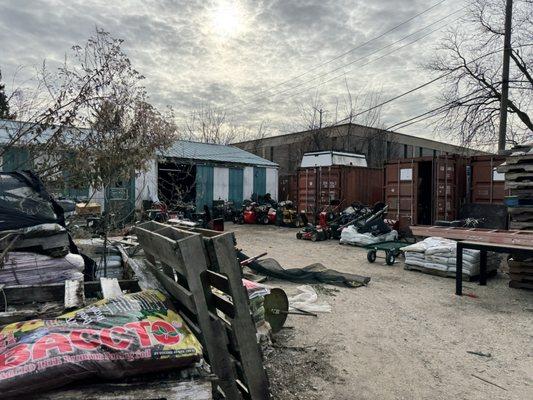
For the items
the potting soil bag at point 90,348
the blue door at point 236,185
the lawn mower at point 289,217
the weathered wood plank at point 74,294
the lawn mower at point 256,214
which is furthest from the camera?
the blue door at point 236,185

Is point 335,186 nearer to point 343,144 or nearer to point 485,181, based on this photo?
point 485,181

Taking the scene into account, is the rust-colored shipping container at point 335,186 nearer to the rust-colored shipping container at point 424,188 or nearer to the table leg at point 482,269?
the rust-colored shipping container at point 424,188

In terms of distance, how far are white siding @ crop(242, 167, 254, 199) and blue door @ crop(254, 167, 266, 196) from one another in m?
0.27

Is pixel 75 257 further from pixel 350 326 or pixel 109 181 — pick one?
pixel 350 326

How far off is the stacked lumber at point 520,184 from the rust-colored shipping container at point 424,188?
3912 mm

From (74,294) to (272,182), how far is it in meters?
19.6

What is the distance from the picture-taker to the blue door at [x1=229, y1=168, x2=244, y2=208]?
1981cm

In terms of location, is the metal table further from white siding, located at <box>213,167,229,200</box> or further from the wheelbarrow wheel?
white siding, located at <box>213,167,229,200</box>

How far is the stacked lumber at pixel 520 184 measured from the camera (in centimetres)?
719

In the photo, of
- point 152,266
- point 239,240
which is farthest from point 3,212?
point 239,240

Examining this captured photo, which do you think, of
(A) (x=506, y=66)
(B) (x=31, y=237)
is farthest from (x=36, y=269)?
(A) (x=506, y=66)

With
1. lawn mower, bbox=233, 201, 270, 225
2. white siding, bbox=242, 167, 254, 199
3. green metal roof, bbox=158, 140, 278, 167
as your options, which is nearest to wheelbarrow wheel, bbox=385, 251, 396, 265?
lawn mower, bbox=233, 201, 270, 225

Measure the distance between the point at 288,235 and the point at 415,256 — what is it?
20.7 ft

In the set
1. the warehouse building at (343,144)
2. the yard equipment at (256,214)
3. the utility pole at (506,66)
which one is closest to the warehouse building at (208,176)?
the yard equipment at (256,214)
